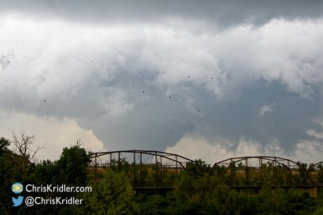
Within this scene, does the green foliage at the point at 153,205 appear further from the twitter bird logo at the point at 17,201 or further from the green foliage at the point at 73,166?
the twitter bird logo at the point at 17,201

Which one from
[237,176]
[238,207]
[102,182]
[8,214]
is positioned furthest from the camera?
[237,176]

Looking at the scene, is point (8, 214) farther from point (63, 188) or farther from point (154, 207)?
point (154, 207)

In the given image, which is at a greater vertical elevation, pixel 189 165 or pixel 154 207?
pixel 189 165

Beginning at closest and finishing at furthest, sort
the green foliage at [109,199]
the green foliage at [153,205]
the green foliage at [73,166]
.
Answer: the green foliage at [109,199], the green foliage at [73,166], the green foliage at [153,205]

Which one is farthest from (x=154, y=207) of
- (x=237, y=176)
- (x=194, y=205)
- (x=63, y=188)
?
(x=237, y=176)

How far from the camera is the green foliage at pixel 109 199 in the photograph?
2239 cm

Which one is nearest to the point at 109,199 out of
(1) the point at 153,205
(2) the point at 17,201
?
(2) the point at 17,201

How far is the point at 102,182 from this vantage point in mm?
23219

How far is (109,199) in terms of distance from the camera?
893 inches

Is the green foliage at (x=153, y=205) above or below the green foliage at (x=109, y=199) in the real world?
below

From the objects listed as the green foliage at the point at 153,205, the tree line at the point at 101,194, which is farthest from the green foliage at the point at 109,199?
the green foliage at the point at 153,205

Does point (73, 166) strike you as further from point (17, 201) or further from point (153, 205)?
point (153, 205)

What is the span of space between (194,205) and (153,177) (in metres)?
14.0

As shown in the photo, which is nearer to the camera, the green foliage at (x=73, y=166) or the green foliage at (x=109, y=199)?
the green foliage at (x=109, y=199)
